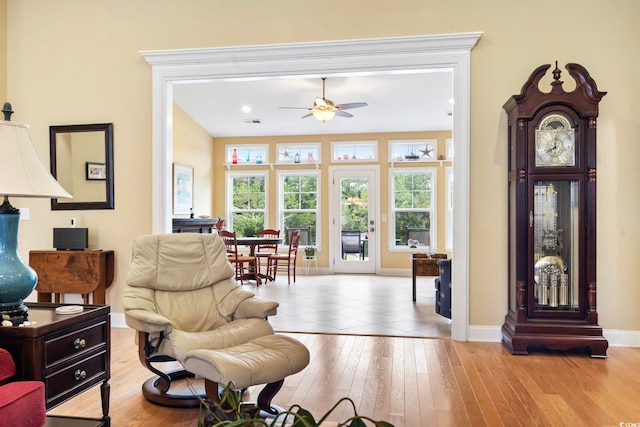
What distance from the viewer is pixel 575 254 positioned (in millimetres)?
3566

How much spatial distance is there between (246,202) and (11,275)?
6911mm

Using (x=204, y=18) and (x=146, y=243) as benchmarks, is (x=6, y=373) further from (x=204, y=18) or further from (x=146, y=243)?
(x=204, y=18)

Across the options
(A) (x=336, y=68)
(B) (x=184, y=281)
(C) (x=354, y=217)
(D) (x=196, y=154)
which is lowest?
(B) (x=184, y=281)

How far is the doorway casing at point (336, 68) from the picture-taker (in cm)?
388

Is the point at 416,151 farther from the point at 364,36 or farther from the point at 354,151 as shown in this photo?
the point at 364,36

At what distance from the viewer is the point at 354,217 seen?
8570mm

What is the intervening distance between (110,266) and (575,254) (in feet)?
13.5

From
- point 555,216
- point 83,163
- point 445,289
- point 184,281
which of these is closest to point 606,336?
point 555,216

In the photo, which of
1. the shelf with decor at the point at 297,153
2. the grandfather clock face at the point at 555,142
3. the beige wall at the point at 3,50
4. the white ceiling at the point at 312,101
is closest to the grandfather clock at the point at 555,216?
the grandfather clock face at the point at 555,142

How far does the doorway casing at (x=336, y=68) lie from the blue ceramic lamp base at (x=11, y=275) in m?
2.12

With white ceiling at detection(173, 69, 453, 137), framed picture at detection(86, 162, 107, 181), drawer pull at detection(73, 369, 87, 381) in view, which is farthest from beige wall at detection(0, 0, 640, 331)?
drawer pull at detection(73, 369, 87, 381)

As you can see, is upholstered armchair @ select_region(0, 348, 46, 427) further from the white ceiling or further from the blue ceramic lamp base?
the white ceiling

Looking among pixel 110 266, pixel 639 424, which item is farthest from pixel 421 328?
pixel 110 266

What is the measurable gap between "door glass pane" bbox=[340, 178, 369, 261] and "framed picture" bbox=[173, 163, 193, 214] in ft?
9.18
